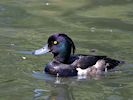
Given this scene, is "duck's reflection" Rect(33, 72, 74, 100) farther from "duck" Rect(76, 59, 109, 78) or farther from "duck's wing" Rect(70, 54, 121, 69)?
"duck's wing" Rect(70, 54, 121, 69)

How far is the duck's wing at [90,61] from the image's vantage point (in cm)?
1123

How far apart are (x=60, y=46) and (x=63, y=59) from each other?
277mm

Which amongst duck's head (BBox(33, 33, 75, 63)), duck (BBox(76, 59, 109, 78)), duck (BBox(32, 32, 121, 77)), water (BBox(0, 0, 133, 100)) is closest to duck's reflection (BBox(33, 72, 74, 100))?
water (BBox(0, 0, 133, 100))

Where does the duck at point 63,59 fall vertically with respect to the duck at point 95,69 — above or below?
above

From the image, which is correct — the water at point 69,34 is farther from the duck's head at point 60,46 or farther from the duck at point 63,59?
the duck's head at point 60,46

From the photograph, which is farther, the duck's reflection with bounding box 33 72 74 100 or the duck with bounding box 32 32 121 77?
the duck with bounding box 32 32 121 77

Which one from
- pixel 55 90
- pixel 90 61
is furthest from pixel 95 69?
pixel 55 90

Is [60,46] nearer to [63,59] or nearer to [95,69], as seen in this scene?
[63,59]

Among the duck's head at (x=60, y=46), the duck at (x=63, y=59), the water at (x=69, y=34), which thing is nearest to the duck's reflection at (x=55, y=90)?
the water at (x=69, y=34)

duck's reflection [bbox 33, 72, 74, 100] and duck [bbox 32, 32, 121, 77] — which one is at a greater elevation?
duck [bbox 32, 32, 121, 77]

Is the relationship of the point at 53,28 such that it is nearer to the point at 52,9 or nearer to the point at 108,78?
the point at 52,9

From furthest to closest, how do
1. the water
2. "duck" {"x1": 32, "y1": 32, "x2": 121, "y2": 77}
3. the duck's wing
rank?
the duck's wing → "duck" {"x1": 32, "y1": 32, "x2": 121, "y2": 77} → the water

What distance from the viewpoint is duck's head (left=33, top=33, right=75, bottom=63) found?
36.7ft

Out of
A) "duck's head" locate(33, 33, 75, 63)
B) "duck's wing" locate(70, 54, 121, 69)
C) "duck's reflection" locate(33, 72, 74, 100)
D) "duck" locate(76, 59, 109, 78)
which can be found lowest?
"duck's reflection" locate(33, 72, 74, 100)
